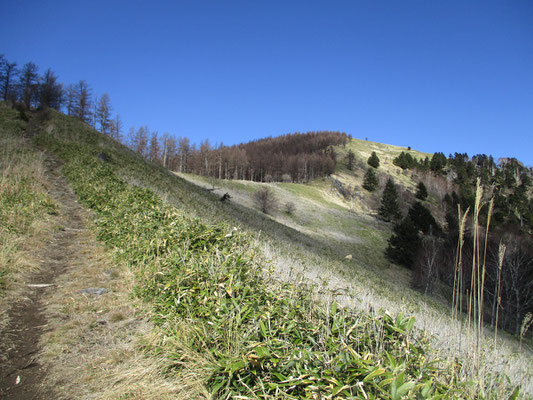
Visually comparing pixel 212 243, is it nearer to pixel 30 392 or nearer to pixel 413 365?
pixel 30 392

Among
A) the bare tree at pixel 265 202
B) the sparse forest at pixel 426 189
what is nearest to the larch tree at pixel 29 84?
the sparse forest at pixel 426 189

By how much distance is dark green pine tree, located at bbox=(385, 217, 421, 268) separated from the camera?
38.8 metres

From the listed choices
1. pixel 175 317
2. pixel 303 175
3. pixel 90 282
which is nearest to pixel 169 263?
pixel 175 317

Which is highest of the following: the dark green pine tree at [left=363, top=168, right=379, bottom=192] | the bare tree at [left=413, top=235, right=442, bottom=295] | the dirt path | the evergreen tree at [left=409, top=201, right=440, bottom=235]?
the dark green pine tree at [left=363, top=168, right=379, bottom=192]

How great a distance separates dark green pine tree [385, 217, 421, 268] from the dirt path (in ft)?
133

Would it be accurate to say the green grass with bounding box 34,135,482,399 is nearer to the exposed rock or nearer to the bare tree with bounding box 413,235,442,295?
the exposed rock

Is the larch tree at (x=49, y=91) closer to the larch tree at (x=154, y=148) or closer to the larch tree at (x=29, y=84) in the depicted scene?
the larch tree at (x=29, y=84)

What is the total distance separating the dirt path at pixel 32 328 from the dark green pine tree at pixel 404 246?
40561mm

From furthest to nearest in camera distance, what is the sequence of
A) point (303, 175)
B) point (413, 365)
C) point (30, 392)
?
point (303, 175)
point (30, 392)
point (413, 365)

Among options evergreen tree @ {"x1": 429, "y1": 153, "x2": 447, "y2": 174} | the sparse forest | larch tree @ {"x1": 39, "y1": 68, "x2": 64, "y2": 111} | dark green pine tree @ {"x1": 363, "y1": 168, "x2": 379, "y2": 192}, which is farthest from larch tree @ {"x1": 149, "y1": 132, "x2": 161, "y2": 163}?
evergreen tree @ {"x1": 429, "y1": 153, "x2": 447, "y2": 174}

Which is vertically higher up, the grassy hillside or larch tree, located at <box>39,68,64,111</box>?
larch tree, located at <box>39,68,64,111</box>

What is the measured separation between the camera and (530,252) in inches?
1093

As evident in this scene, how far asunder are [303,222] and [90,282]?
42.1 m

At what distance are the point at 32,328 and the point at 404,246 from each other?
42.7 m
